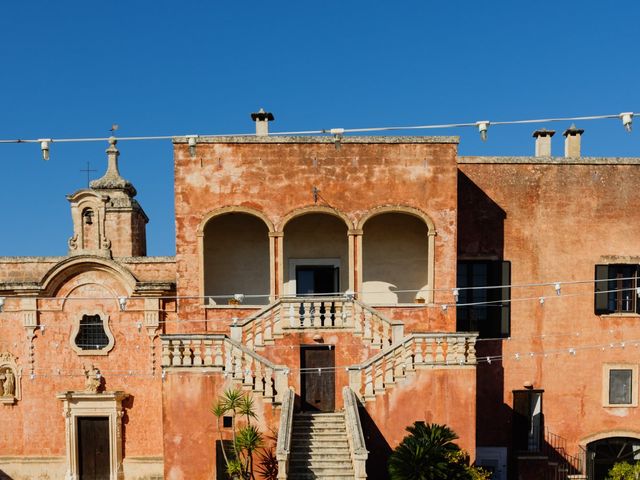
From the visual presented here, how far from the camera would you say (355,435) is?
43.3 ft

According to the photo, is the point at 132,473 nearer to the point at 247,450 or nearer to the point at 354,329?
the point at 247,450

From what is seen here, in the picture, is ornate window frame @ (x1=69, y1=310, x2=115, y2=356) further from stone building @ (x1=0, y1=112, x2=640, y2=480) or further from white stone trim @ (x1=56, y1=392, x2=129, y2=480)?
white stone trim @ (x1=56, y1=392, x2=129, y2=480)

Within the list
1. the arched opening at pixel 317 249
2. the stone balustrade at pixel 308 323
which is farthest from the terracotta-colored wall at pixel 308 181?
the stone balustrade at pixel 308 323

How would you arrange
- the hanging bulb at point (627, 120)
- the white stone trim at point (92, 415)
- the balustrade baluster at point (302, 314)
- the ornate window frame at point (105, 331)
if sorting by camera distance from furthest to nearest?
the ornate window frame at point (105, 331) < the white stone trim at point (92, 415) < the balustrade baluster at point (302, 314) < the hanging bulb at point (627, 120)

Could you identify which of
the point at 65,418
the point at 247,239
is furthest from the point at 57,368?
the point at 247,239

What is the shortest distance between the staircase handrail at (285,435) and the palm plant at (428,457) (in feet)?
Answer: 7.43

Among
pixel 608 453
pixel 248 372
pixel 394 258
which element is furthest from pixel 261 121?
pixel 608 453

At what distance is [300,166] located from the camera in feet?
58.4

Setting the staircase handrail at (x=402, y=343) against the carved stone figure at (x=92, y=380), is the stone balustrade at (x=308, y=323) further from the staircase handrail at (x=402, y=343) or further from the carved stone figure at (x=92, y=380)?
the carved stone figure at (x=92, y=380)

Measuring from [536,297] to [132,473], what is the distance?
1290 centimetres

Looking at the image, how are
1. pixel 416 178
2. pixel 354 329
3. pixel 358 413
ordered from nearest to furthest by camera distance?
pixel 358 413 < pixel 354 329 < pixel 416 178

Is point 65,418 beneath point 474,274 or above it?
beneath

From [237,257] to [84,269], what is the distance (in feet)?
14.7

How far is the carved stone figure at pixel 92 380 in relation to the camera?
61.0ft
